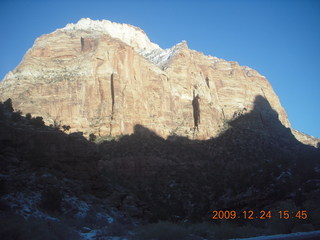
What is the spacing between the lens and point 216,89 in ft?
341

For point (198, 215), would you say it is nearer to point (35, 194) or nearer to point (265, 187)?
point (265, 187)

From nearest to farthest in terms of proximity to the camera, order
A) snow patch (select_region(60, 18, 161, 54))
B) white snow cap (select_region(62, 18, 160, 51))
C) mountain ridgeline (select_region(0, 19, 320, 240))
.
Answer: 1. mountain ridgeline (select_region(0, 19, 320, 240))
2. snow patch (select_region(60, 18, 161, 54))
3. white snow cap (select_region(62, 18, 160, 51))

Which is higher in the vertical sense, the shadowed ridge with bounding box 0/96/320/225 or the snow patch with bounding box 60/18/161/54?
the snow patch with bounding box 60/18/161/54

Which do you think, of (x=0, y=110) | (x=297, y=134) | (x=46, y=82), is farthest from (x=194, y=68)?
(x=0, y=110)

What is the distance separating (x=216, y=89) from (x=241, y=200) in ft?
238

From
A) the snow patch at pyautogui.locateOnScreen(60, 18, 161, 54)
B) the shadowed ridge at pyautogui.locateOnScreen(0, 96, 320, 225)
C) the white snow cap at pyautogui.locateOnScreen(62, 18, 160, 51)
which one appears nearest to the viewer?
the shadowed ridge at pyautogui.locateOnScreen(0, 96, 320, 225)

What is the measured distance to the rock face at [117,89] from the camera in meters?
68.6

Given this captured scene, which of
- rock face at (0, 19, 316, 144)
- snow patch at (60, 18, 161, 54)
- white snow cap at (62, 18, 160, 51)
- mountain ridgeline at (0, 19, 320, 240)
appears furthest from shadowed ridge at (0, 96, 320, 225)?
white snow cap at (62, 18, 160, 51)

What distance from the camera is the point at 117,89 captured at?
7375 centimetres

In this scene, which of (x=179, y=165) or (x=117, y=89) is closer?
(x=179, y=165)

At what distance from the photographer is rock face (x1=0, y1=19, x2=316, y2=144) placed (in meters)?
68.6

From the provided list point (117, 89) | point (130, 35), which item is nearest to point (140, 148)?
point (117, 89)

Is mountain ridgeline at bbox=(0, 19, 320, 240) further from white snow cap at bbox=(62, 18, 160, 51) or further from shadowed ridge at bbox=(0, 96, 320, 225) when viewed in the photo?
white snow cap at bbox=(62, 18, 160, 51)

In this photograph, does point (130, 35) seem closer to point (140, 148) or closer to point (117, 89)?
point (117, 89)
